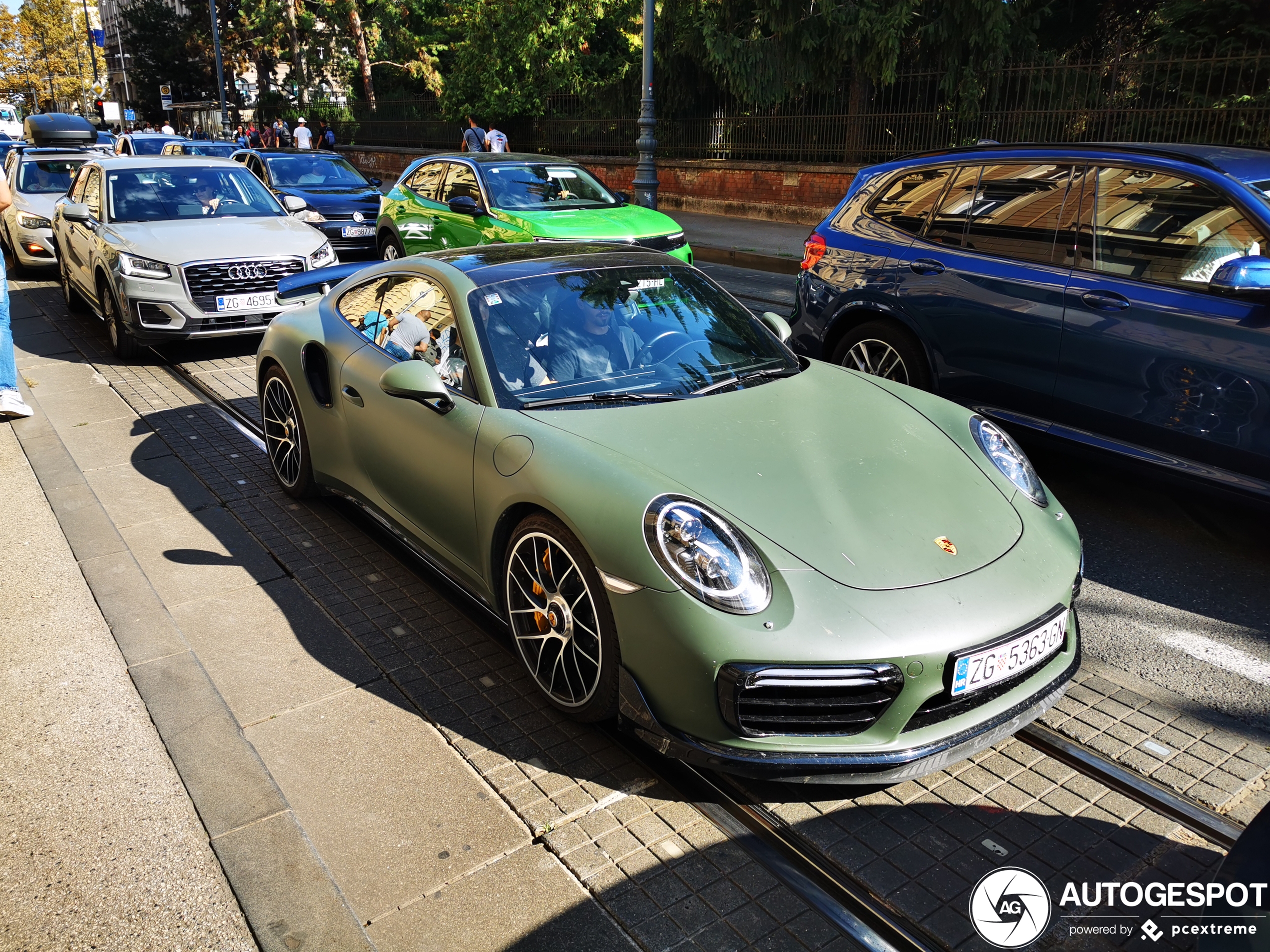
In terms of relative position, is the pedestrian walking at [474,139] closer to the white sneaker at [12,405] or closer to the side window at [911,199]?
the white sneaker at [12,405]

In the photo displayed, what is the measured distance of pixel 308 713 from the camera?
3.54 meters

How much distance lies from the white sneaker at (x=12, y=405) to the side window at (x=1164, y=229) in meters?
6.97

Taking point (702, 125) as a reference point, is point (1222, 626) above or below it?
below

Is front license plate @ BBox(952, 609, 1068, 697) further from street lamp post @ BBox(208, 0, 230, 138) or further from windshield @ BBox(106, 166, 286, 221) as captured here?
street lamp post @ BBox(208, 0, 230, 138)

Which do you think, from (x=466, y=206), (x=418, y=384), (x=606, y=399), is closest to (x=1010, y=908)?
(x=606, y=399)

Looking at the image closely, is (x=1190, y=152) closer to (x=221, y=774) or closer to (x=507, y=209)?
(x=221, y=774)

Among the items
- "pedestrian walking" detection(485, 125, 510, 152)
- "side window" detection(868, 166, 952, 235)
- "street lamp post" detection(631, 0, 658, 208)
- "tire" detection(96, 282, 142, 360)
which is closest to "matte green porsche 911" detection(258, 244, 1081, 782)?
"side window" detection(868, 166, 952, 235)

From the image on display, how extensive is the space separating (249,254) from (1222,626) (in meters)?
7.73

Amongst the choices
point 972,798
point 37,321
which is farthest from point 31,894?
point 37,321

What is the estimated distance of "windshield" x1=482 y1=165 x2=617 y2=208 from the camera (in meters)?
10.5

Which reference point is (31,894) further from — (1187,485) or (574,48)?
(574,48)

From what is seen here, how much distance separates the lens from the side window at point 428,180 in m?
11.3

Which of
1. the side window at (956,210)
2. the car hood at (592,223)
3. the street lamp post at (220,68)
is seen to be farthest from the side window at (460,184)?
the street lamp post at (220,68)

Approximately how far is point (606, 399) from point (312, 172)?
13253 millimetres
